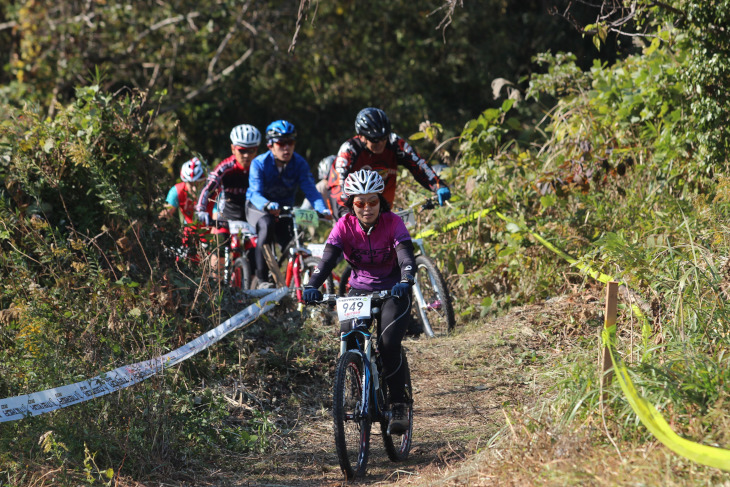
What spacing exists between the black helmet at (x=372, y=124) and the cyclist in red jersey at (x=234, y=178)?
1.95 meters

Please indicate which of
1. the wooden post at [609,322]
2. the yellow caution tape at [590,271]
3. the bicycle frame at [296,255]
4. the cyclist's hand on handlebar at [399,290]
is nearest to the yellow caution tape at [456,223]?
the yellow caution tape at [590,271]

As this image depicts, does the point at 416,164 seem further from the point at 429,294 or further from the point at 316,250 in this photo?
the point at 316,250

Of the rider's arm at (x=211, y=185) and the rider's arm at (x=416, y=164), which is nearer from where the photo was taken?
the rider's arm at (x=416, y=164)

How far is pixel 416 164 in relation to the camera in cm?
824

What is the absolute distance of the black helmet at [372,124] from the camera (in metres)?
7.70

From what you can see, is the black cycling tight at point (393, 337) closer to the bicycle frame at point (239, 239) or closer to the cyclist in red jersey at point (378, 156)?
the cyclist in red jersey at point (378, 156)

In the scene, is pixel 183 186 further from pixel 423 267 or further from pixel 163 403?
pixel 163 403

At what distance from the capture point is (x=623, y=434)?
407cm

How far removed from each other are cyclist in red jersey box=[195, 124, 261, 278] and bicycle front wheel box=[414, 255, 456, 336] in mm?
2344

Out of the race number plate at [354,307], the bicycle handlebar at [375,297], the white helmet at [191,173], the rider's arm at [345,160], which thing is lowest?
the race number plate at [354,307]

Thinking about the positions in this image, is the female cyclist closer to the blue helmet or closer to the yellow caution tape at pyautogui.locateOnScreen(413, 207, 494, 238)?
the blue helmet

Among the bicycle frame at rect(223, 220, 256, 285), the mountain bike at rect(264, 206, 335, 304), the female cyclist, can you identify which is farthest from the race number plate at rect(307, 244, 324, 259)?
the female cyclist

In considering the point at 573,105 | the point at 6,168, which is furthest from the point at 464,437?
the point at 573,105

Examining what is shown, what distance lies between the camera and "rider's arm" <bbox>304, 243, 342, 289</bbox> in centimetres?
538
